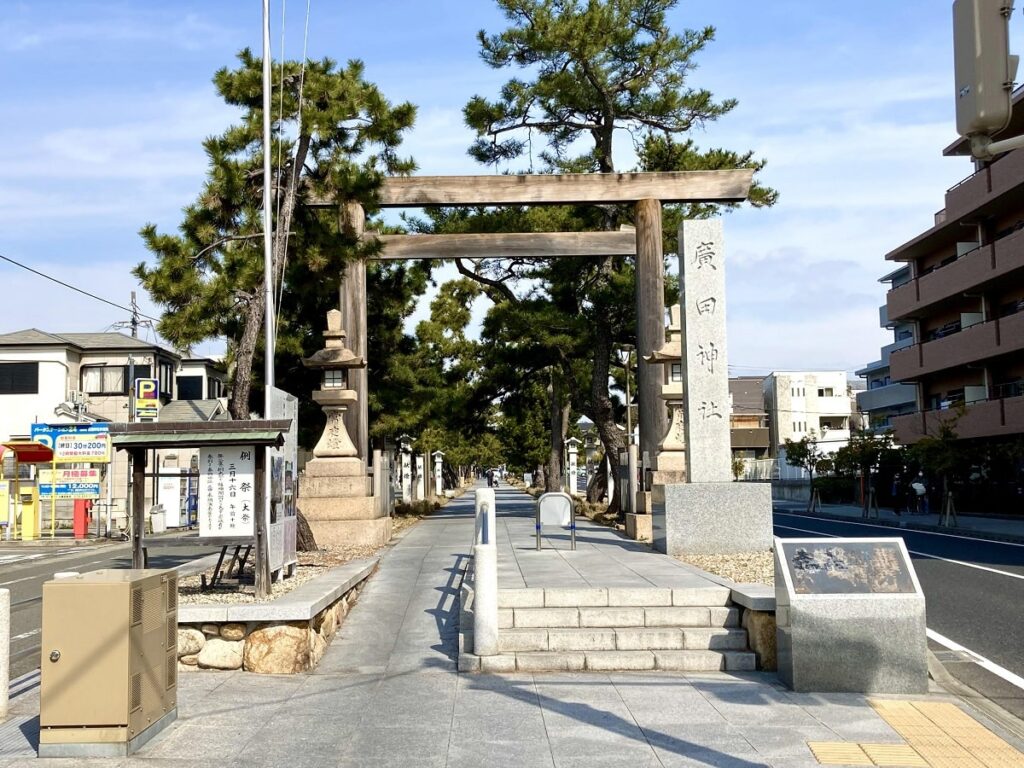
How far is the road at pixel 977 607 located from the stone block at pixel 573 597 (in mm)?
3177

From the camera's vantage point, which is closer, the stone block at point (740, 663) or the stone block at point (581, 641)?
the stone block at point (740, 663)

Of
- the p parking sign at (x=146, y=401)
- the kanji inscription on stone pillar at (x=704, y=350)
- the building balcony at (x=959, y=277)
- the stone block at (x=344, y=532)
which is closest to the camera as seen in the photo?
the kanji inscription on stone pillar at (x=704, y=350)

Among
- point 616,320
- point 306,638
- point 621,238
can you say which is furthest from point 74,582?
point 616,320

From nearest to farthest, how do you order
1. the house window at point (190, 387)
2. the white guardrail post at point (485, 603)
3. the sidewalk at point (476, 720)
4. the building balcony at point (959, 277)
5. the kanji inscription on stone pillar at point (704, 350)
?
the sidewalk at point (476, 720)
the white guardrail post at point (485, 603)
the kanji inscription on stone pillar at point (704, 350)
the building balcony at point (959, 277)
the house window at point (190, 387)

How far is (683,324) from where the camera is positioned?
592 inches

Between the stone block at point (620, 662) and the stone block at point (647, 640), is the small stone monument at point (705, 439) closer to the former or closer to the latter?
the stone block at point (647, 640)

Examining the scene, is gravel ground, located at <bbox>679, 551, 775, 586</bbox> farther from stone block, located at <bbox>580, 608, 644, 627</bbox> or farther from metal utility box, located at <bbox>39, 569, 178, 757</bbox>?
metal utility box, located at <bbox>39, 569, 178, 757</bbox>

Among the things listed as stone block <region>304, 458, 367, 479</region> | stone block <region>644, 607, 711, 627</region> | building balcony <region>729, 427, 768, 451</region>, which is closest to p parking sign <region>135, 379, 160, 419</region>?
stone block <region>304, 458, 367, 479</region>

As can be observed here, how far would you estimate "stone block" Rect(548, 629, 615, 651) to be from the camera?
29.2 ft

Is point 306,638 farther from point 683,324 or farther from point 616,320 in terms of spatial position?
point 616,320

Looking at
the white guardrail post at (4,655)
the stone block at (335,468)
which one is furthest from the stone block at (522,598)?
the stone block at (335,468)

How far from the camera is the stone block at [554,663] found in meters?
8.62

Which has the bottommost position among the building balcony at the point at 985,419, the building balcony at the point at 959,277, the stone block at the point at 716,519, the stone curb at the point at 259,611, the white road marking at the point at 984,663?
the white road marking at the point at 984,663

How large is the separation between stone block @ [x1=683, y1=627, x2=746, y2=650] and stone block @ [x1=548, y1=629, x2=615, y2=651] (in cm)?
70
